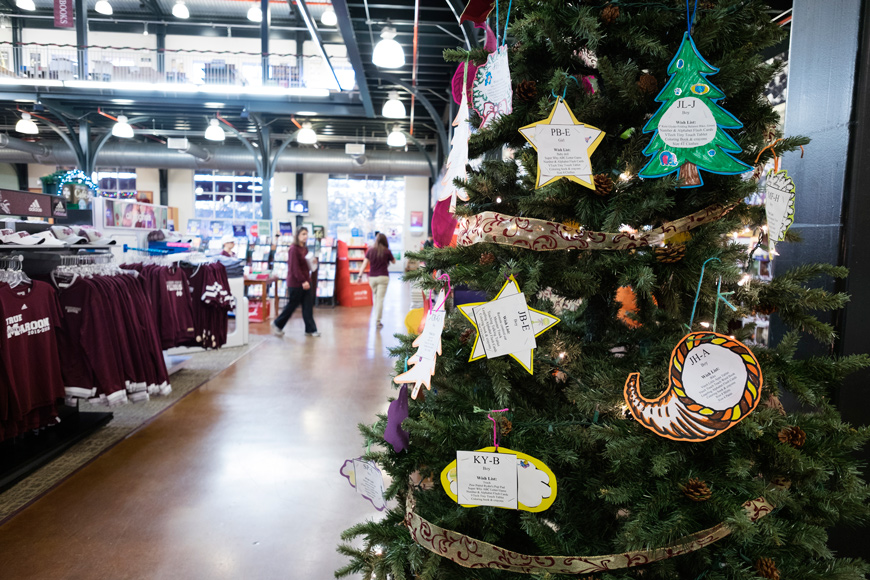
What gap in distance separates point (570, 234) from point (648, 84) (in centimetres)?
34

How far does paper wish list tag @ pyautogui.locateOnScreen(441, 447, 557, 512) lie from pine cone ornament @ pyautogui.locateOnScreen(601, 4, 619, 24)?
0.89 m

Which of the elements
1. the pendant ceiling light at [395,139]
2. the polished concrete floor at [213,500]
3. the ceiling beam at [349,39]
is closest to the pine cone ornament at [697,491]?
the polished concrete floor at [213,500]

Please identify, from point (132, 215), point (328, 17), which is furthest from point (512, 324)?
point (328, 17)

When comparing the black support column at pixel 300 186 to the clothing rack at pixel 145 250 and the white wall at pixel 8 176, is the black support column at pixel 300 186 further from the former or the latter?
the clothing rack at pixel 145 250

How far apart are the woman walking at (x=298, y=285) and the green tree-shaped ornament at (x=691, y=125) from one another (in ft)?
21.1

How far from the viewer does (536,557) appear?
1021 mm

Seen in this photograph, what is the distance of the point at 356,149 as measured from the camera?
43.3 feet

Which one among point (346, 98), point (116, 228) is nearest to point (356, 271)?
point (346, 98)

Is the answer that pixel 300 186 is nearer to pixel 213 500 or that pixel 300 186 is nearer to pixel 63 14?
pixel 63 14

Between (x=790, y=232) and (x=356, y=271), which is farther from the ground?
(x=790, y=232)

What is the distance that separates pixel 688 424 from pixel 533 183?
58cm

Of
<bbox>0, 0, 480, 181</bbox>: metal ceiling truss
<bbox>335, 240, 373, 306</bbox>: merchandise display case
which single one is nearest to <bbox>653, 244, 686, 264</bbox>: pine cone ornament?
<bbox>0, 0, 480, 181</bbox>: metal ceiling truss

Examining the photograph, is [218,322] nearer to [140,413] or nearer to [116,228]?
[140,413]

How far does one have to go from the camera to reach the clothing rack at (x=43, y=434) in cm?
281
